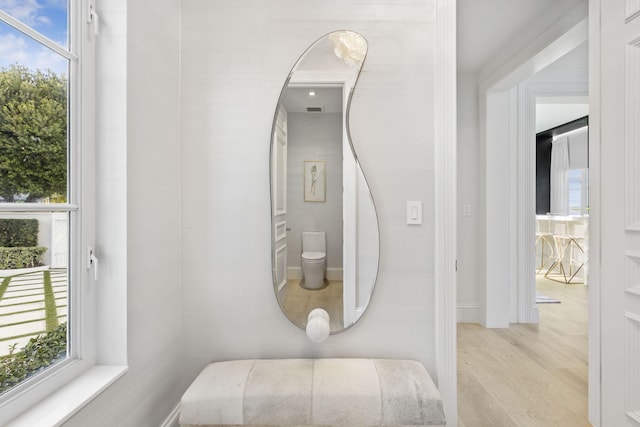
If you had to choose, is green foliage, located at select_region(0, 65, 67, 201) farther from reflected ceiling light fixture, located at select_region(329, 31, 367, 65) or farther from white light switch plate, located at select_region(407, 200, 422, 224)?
white light switch plate, located at select_region(407, 200, 422, 224)

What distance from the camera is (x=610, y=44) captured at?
1.44 meters

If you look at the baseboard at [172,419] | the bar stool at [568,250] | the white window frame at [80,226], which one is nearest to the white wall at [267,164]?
the baseboard at [172,419]

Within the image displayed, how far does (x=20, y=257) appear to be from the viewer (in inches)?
31.4

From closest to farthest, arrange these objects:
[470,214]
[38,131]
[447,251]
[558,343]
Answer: [38,131], [447,251], [558,343], [470,214]

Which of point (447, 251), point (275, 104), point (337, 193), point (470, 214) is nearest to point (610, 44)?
point (447, 251)

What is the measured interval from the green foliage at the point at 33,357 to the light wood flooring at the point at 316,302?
81 centimetres

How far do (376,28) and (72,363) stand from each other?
1.80m

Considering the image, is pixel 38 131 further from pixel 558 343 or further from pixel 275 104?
pixel 558 343

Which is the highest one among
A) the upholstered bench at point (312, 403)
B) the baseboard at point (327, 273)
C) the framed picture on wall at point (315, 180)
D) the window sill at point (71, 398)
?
the framed picture on wall at point (315, 180)

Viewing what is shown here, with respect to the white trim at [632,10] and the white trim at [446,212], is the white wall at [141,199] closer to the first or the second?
the white trim at [446,212]

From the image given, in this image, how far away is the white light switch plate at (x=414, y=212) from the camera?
144cm

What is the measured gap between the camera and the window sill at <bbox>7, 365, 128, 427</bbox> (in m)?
0.80

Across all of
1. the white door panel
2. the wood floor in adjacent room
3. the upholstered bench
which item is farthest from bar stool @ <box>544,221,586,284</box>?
the upholstered bench

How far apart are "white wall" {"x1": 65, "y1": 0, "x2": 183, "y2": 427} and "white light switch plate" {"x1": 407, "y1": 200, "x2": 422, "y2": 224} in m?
1.10
